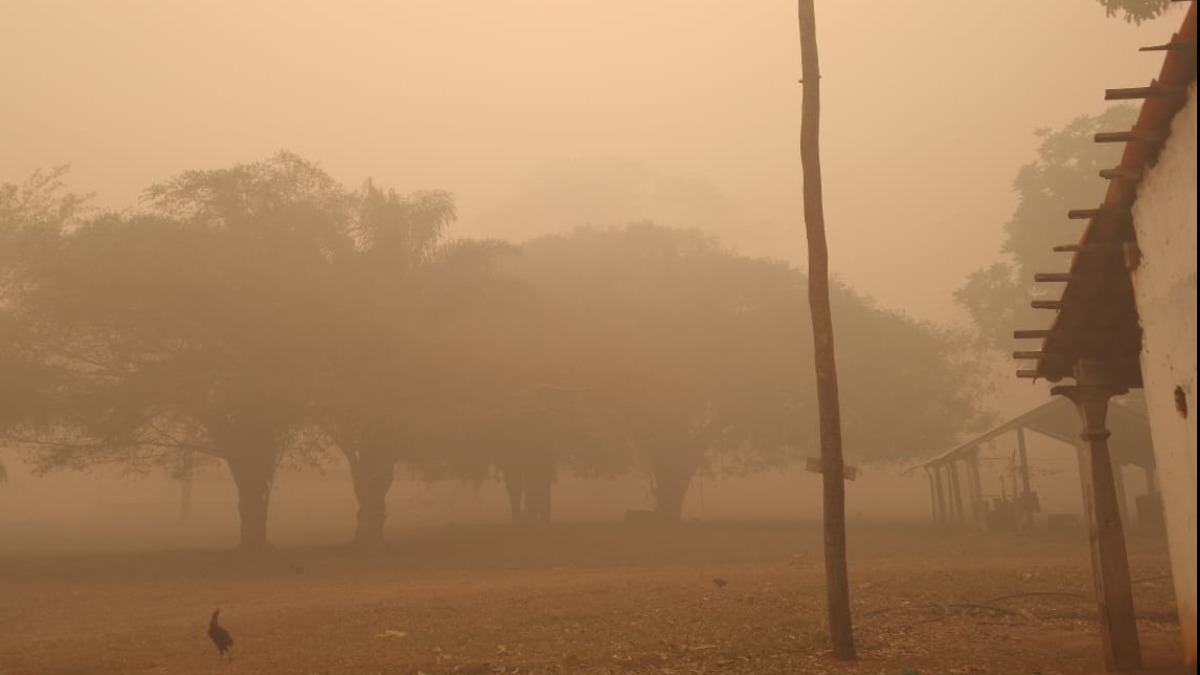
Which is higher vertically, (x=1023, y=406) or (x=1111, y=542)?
(x=1023, y=406)

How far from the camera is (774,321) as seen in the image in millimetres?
44875

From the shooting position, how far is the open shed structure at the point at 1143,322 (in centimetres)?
769

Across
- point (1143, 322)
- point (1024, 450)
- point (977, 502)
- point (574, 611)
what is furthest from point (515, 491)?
point (1143, 322)

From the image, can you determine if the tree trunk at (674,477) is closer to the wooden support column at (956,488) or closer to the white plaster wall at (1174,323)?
the wooden support column at (956,488)

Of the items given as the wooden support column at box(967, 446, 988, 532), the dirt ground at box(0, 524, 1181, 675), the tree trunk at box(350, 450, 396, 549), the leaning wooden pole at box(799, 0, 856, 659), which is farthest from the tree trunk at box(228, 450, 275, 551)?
the leaning wooden pole at box(799, 0, 856, 659)

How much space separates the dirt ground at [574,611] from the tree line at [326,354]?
13.9 feet

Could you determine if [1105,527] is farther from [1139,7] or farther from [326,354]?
[326,354]

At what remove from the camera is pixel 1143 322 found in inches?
352

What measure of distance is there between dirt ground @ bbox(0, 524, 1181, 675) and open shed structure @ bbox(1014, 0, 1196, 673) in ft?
5.72

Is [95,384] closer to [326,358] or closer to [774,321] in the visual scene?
[326,358]

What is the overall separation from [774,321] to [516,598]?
27526mm

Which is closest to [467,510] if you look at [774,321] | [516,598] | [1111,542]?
[774,321]

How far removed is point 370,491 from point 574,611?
1819cm

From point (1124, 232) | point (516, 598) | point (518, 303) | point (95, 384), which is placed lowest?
point (516, 598)
